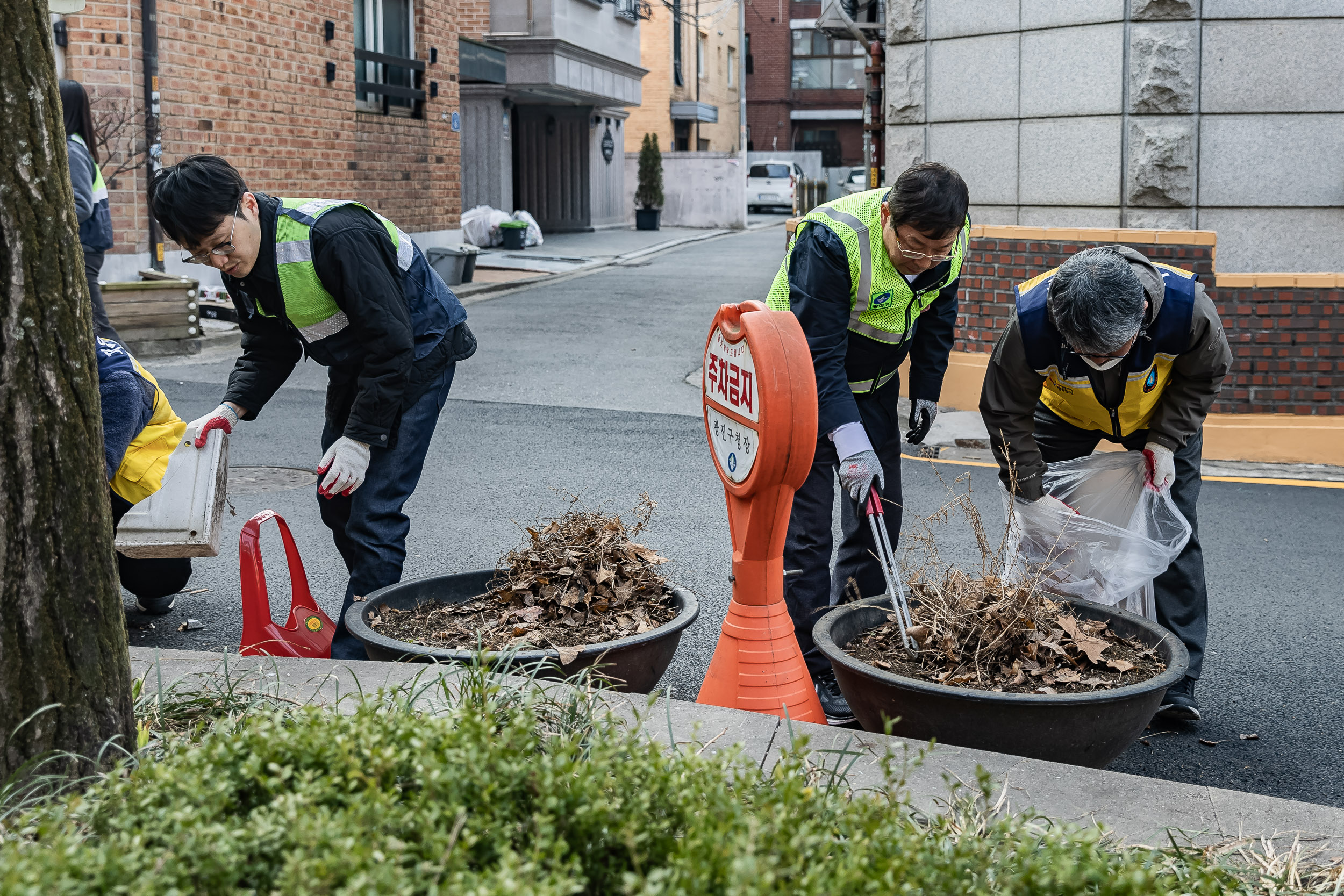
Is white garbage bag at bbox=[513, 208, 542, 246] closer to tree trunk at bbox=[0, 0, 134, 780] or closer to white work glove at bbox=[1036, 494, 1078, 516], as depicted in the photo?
white work glove at bbox=[1036, 494, 1078, 516]

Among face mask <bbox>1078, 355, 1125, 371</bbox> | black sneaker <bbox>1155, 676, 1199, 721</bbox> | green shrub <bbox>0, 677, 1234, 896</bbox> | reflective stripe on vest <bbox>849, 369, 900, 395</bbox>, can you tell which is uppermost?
face mask <bbox>1078, 355, 1125, 371</bbox>

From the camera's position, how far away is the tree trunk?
2391 millimetres

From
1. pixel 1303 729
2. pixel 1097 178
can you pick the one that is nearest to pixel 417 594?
pixel 1303 729

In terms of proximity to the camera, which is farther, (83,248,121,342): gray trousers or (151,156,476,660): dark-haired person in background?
(83,248,121,342): gray trousers

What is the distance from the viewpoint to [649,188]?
34.1 m

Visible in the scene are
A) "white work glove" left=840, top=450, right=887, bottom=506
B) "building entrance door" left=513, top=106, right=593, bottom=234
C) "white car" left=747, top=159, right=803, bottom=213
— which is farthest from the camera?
"white car" left=747, top=159, right=803, bottom=213

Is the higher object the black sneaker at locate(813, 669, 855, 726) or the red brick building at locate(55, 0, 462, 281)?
the red brick building at locate(55, 0, 462, 281)

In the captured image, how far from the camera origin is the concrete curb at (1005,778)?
253cm

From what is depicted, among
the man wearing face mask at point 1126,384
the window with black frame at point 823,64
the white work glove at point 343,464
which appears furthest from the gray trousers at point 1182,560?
the window with black frame at point 823,64

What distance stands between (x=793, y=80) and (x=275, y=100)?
140 feet

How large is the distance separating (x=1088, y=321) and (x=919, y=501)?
354cm

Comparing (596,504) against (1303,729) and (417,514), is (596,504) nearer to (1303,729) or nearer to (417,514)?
(417,514)

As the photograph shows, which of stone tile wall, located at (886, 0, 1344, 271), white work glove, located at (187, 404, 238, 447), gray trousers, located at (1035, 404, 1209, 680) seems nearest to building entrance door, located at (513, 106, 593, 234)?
stone tile wall, located at (886, 0, 1344, 271)

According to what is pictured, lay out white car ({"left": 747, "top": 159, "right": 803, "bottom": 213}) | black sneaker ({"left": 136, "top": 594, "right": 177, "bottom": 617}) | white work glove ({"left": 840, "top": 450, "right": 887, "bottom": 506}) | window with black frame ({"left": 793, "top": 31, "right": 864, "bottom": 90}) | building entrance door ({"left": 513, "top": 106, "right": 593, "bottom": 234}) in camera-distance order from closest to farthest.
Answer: white work glove ({"left": 840, "top": 450, "right": 887, "bottom": 506}), black sneaker ({"left": 136, "top": 594, "right": 177, "bottom": 617}), building entrance door ({"left": 513, "top": 106, "right": 593, "bottom": 234}), white car ({"left": 747, "top": 159, "right": 803, "bottom": 213}), window with black frame ({"left": 793, "top": 31, "right": 864, "bottom": 90})
